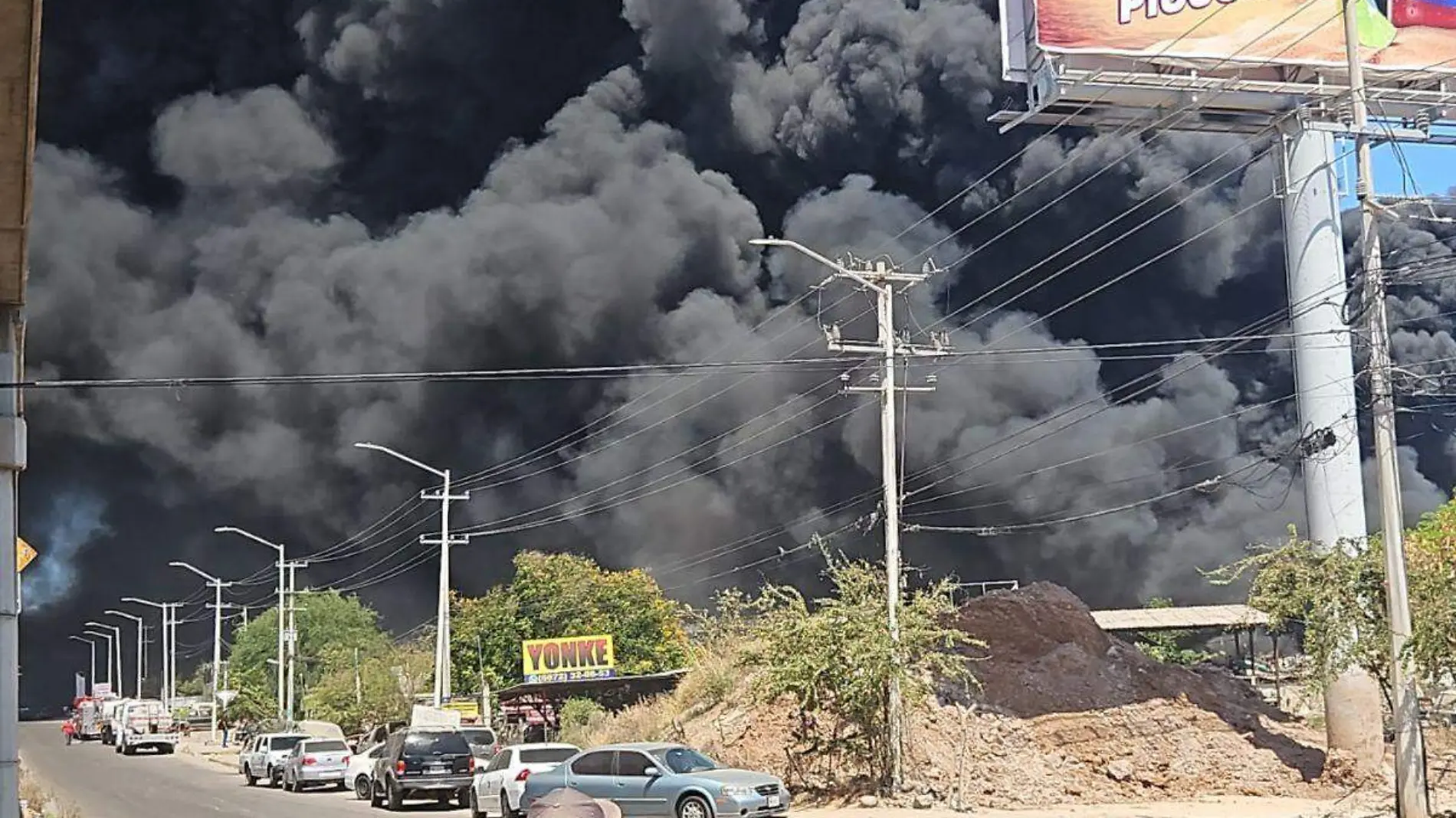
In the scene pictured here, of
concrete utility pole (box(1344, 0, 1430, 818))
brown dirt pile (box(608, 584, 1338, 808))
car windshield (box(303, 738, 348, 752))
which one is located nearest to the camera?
concrete utility pole (box(1344, 0, 1430, 818))

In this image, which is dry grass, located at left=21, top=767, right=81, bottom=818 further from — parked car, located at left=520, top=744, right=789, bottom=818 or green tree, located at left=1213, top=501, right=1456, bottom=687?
green tree, located at left=1213, top=501, right=1456, bottom=687

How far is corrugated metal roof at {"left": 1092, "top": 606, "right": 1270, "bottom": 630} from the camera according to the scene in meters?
71.2

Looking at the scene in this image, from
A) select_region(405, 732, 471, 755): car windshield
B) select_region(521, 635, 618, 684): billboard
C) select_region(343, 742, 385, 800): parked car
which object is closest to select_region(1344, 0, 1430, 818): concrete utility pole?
select_region(405, 732, 471, 755): car windshield

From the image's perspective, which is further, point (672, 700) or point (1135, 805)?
point (672, 700)

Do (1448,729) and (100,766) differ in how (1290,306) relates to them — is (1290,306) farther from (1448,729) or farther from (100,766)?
(100,766)

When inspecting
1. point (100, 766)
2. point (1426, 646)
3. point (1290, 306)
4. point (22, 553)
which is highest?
point (1290, 306)

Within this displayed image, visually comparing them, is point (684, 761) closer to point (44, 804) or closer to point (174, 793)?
point (44, 804)

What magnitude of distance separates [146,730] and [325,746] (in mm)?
36385

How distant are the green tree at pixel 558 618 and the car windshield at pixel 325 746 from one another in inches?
1522

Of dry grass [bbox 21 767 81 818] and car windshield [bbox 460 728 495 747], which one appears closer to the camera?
dry grass [bbox 21 767 81 818]

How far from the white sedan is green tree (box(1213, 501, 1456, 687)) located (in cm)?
1322

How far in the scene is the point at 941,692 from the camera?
115ft

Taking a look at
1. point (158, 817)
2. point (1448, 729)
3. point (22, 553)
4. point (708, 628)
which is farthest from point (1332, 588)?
point (708, 628)

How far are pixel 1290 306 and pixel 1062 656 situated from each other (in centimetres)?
942
